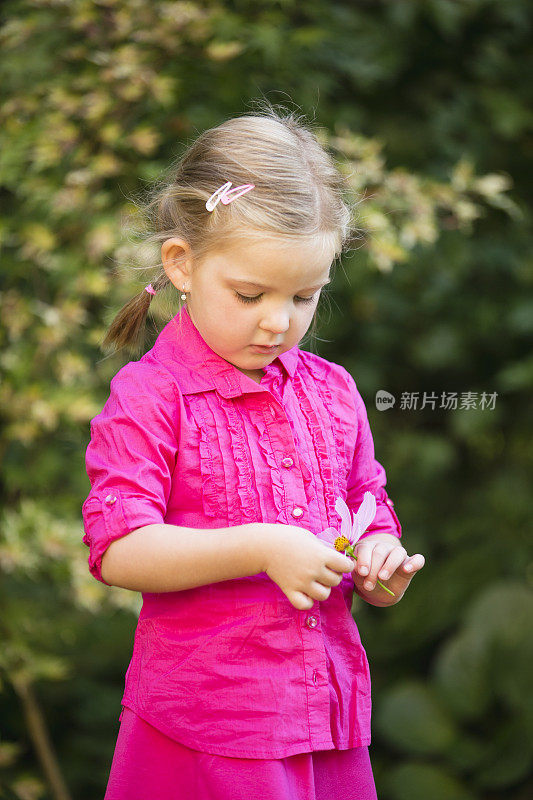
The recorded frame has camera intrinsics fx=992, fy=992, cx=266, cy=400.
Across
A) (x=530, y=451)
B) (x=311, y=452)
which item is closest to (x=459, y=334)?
(x=530, y=451)

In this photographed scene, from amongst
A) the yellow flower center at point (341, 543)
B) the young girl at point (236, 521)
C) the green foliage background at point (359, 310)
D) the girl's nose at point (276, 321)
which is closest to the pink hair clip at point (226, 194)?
the young girl at point (236, 521)

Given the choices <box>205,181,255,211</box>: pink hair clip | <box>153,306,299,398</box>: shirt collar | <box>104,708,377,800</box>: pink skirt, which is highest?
<box>205,181,255,211</box>: pink hair clip

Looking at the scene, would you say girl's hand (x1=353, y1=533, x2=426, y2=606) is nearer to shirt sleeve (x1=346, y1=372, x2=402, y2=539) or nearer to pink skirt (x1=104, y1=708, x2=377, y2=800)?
shirt sleeve (x1=346, y1=372, x2=402, y2=539)

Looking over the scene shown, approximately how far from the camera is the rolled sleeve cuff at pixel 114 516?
4.05 ft

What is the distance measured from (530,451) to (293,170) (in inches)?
105

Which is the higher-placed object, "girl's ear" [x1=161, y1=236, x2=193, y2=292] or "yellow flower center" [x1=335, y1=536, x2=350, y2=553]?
"girl's ear" [x1=161, y1=236, x2=193, y2=292]

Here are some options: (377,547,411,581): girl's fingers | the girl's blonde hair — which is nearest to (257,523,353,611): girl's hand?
(377,547,411,581): girl's fingers

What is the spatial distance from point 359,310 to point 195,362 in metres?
2.19

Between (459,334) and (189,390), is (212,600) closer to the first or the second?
(189,390)

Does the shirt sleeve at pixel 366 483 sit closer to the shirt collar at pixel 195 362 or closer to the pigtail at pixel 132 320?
the shirt collar at pixel 195 362

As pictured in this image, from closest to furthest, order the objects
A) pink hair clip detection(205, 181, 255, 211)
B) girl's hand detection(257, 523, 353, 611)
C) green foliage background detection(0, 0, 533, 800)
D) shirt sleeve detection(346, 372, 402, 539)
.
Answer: girl's hand detection(257, 523, 353, 611) → pink hair clip detection(205, 181, 255, 211) → shirt sleeve detection(346, 372, 402, 539) → green foliage background detection(0, 0, 533, 800)

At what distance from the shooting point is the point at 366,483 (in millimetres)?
1498

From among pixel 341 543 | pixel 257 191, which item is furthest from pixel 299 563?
pixel 257 191

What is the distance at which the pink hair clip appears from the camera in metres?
1.32
